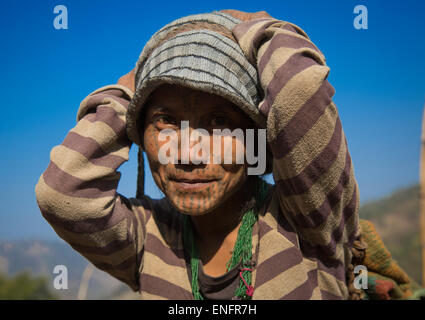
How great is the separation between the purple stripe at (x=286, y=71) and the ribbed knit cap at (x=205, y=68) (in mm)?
145

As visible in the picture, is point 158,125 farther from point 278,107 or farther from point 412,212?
point 412,212

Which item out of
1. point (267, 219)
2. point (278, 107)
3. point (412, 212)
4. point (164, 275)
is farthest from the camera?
point (412, 212)

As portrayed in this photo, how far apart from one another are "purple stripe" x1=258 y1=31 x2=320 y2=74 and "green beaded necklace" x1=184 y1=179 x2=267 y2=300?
54cm

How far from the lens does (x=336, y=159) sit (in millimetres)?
1137

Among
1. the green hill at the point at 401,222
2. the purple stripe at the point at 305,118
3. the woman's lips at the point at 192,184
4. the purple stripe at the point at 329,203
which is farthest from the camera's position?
the green hill at the point at 401,222

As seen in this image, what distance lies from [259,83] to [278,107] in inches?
9.9

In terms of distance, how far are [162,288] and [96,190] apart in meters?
0.49

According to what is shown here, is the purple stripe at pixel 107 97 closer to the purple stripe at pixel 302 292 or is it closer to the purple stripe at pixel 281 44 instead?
the purple stripe at pixel 281 44

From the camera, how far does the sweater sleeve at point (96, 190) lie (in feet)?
4.27

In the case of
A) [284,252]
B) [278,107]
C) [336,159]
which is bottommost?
[284,252]

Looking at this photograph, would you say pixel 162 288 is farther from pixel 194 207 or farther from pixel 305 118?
pixel 305 118

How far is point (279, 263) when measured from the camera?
4.29ft

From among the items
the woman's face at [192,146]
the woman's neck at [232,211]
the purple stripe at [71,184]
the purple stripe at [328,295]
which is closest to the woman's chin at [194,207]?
the woman's face at [192,146]
